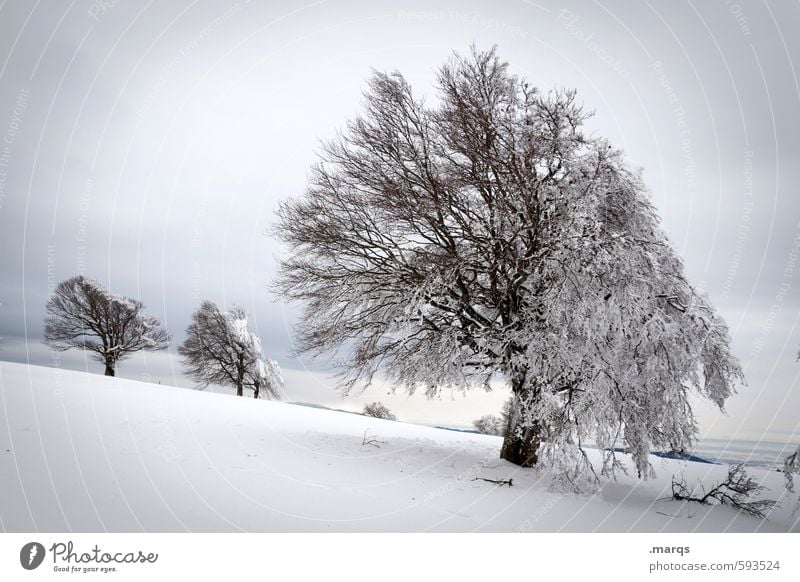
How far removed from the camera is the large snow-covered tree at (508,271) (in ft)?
17.0

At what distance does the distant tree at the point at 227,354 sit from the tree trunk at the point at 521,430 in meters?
13.0

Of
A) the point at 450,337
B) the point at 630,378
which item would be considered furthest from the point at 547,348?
the point at 450,337

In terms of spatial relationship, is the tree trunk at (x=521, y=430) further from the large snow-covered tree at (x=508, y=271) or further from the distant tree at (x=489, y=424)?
the distant tree at (x=489, y=424)

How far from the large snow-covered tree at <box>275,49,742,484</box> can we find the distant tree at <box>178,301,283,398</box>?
34.9 feet

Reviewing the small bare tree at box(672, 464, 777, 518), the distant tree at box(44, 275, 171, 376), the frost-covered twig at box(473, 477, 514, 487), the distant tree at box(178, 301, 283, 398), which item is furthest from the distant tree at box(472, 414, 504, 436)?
the distant tree at box(44, 275, 171, 376)

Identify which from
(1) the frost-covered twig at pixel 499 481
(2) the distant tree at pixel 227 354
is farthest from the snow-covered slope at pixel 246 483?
(2) the distant tree at pixel 227 354

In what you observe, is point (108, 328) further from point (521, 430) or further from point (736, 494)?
point (736, 494)

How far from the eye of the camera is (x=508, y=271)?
6.29m

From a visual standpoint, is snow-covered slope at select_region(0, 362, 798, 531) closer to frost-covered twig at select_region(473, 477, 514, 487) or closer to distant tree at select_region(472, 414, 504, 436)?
frost-covered twig at select_region(473, 477, 514, 487)

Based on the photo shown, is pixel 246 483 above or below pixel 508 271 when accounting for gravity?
below

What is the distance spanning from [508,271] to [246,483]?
4.45 m

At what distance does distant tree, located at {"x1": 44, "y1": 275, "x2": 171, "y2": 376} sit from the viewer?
10.8m

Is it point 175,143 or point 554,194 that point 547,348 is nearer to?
point 554,194

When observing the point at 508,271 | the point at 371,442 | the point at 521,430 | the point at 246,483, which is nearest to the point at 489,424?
the point at 371,442
